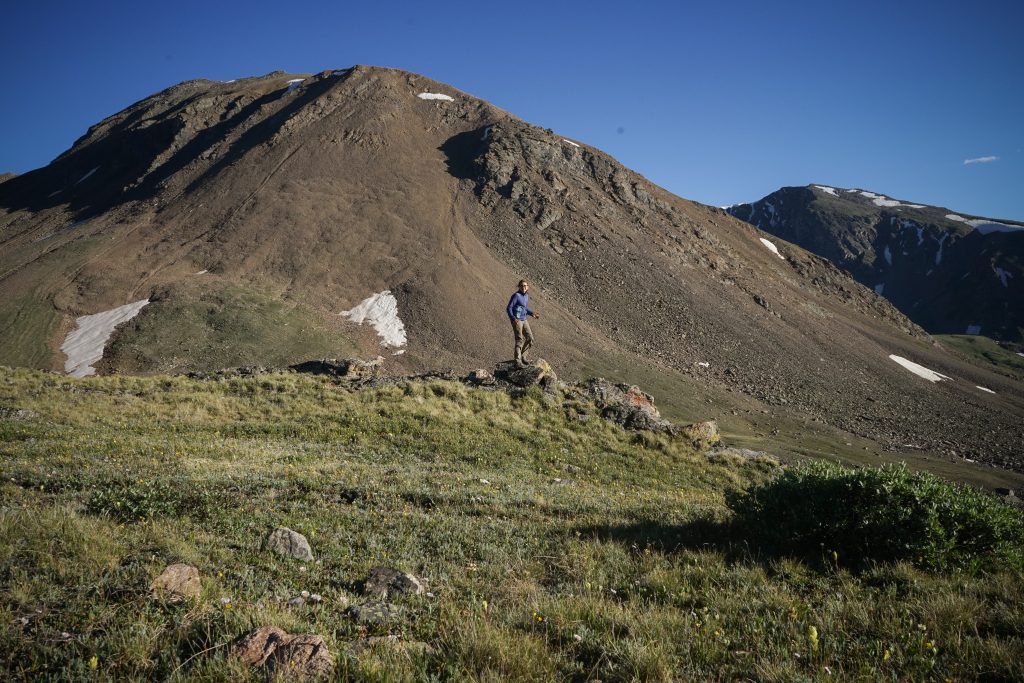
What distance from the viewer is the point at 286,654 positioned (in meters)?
3.42

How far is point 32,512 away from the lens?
5.73m

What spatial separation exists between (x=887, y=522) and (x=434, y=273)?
46352 millimetres

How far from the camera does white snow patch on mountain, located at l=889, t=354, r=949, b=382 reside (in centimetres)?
5470

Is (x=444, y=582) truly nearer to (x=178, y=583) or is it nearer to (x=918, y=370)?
(x=178, y=583)

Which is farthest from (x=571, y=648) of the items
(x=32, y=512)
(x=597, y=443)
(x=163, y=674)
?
(x=597, y=443)

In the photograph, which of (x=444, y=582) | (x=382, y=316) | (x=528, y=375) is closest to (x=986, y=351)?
(x=382, y=316)

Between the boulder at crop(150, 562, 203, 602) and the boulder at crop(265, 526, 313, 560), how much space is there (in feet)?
3.93

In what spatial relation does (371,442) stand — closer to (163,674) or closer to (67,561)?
(67,561)

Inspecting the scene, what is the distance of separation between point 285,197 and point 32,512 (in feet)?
201

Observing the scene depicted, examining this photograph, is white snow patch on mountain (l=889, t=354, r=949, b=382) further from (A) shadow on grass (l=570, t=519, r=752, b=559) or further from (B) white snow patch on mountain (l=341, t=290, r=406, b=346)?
(A) shadow on grass (l=570, t=519, r=752, b=559)

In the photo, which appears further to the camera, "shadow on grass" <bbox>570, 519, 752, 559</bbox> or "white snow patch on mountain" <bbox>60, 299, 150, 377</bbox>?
"white snow patch on mountain" <bbox>60, 299, 150, 377</bbox>

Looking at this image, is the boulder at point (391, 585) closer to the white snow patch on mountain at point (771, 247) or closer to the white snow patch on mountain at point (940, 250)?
the white snow patch on mountain at point (771, 247)

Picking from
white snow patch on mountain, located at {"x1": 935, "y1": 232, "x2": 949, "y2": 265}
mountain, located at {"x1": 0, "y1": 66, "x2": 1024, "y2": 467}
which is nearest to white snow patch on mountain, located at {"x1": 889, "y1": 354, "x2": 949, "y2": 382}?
mountain, located at {"x1": 0, "y1": 66, "x2": 1024, "y2": 467}

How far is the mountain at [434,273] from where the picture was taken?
40.6 m
